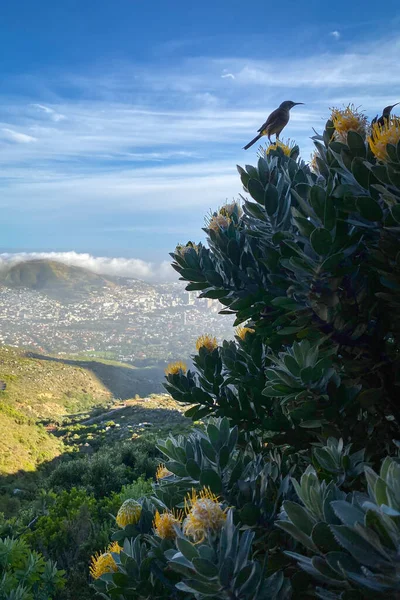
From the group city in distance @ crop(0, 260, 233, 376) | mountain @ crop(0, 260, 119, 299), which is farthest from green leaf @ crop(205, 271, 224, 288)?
mountain @ crop(0, 260, 119, 299)

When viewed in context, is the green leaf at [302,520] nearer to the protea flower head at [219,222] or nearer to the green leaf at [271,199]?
the green leaf at [271,199]

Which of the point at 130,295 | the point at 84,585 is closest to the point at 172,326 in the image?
the point at 130,295

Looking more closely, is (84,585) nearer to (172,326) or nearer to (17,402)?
(17,402)

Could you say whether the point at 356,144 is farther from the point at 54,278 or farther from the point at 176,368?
the point at 54,278

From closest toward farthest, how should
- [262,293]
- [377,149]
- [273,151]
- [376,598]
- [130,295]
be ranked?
1. [376,598]
2. [377,149]
3. [262,293]
4. [273,151]
5. [130,295]

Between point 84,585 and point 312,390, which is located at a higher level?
point 312,390

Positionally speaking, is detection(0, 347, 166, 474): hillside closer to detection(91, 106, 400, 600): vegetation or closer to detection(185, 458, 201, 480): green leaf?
detection(91, 106, 400, 600): vegetation

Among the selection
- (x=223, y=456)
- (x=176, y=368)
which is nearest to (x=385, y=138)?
(x=223, y=456)
